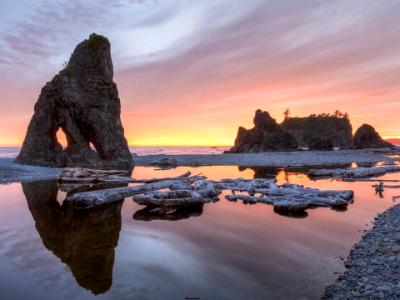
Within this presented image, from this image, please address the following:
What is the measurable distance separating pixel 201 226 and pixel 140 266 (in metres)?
4.67

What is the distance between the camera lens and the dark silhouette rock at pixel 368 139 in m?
114

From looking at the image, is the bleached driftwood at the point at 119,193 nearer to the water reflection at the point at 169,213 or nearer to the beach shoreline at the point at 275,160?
the water reflection at the point at 169,213

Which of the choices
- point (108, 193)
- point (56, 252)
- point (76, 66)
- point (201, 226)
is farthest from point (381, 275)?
point (76, 66)

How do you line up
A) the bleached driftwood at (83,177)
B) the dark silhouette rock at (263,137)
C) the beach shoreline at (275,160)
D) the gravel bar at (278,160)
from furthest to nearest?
1. the dark silhouette rock at (263,137)
2. the gravel bar at (278,160)
3. the beach shoreline at (275,160)
4. the bleached driftwood at (83,177)

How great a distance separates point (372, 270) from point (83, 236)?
8.75 m

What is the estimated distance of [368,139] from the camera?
115 metres

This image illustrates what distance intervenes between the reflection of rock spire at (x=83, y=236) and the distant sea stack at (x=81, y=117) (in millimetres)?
26388

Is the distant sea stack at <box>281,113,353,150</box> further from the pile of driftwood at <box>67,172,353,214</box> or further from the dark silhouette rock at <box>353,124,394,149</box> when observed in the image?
the pile of driftwood at <box>67,172,353,214</box>

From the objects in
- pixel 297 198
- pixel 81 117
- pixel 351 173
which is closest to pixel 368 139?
pixel 351 173

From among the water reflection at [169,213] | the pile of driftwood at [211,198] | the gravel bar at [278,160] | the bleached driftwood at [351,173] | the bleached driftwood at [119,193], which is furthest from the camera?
the gravel bar at [278,160]

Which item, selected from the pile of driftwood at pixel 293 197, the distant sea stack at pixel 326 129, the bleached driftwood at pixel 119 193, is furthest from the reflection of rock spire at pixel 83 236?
the distant sea stack at pixel 326 129

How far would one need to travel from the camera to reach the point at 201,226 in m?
12.9

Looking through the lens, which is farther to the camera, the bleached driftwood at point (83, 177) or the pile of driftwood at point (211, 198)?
the bleached driftwood at point (83, 177)

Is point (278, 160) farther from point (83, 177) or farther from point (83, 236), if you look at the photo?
point (83, 236)
